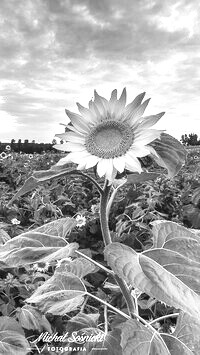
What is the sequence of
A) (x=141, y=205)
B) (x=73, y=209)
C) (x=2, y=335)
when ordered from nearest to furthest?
(x=2, y=335) → (x=141, y=205) → (x=73, y=209)

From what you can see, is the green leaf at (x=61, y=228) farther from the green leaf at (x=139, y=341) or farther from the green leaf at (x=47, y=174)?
the green leaf at (x=139, y=341)

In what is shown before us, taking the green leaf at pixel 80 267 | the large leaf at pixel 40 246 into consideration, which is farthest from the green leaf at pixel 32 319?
the large leaf at pixel 40 246

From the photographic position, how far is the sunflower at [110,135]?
3.43 ft

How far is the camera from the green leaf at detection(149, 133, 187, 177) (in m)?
1.12

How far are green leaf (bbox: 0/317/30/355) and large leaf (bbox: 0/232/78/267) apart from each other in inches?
17.7

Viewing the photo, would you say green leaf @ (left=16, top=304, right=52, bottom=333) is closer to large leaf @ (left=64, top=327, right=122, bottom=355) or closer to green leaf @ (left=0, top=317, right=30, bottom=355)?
green leaf @ (left=0, top=317, right=30, bottom=355)

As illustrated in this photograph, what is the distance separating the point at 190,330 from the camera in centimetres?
123

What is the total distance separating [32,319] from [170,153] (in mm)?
1045

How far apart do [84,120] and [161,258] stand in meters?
0.42

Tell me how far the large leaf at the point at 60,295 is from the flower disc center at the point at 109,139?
47 cm

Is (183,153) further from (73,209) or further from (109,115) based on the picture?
(73,209)

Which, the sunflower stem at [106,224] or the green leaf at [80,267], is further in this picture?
the green leaf at [80,267]

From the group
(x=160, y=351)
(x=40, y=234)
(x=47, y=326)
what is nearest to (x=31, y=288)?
(x=47, y=326)

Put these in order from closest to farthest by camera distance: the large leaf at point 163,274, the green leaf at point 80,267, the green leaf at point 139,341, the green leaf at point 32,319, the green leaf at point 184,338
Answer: the large leaf at point 163,274
the green leaf at point 139,341
the green leaf at point 184,338
the green leaf at point 80,267
the green leaf at point 32,319
